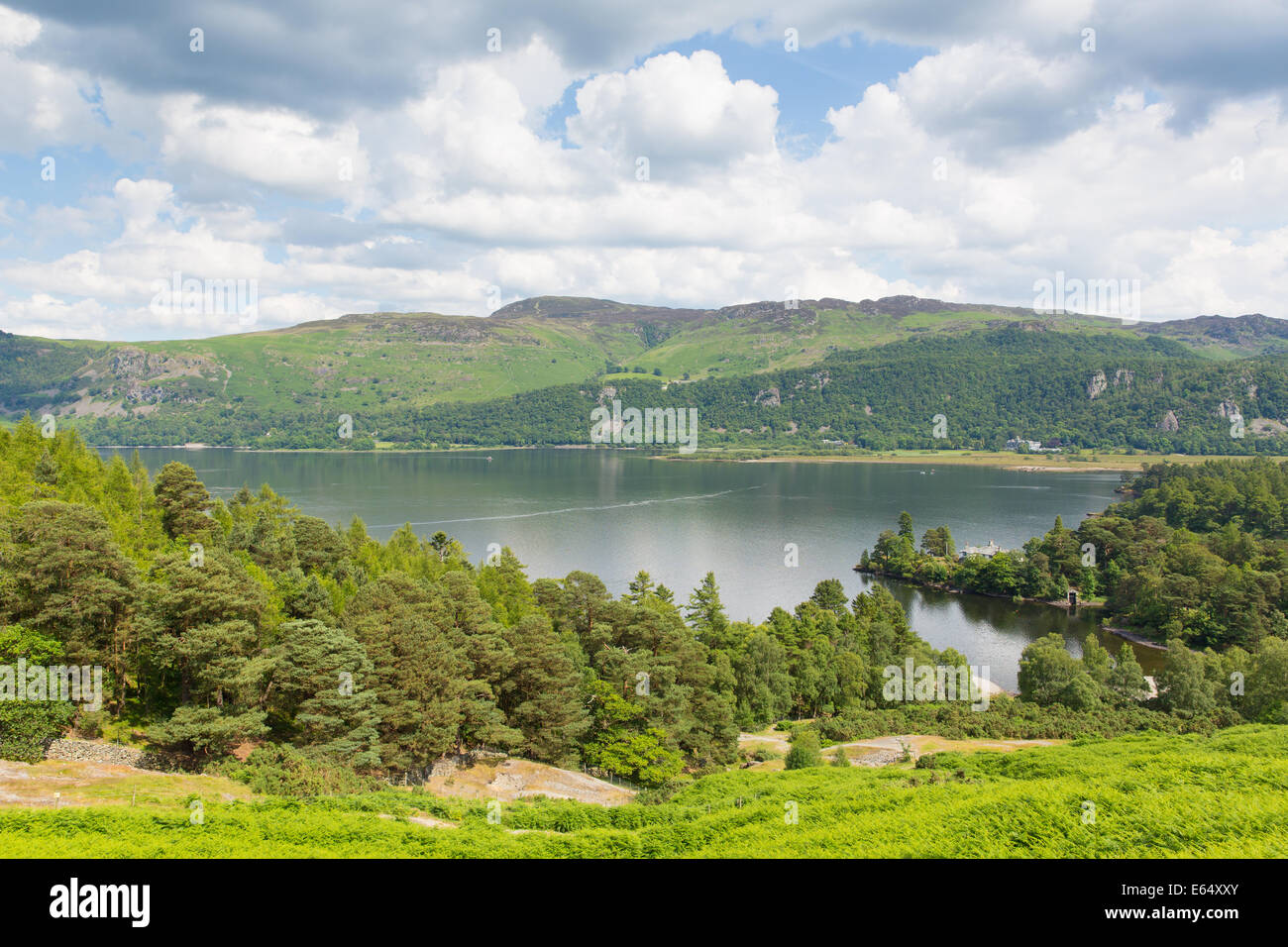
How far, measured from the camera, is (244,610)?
87.6ft

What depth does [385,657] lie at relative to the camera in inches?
1075

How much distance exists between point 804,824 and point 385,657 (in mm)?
17499

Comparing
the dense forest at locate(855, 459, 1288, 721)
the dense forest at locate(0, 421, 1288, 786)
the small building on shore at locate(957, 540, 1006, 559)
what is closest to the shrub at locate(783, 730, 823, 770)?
the dense forest at locate(0, 421, 1288, 786)

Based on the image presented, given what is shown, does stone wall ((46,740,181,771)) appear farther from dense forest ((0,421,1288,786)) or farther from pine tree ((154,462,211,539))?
pine tree ((154,462,211,539))

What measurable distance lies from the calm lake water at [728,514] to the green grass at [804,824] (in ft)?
138

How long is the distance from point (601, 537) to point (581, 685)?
61352mm

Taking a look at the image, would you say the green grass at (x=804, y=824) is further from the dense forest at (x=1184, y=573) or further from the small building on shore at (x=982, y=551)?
the small building on shore at (x=982, y=551)

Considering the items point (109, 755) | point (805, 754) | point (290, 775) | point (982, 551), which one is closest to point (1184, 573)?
point (982, 551)

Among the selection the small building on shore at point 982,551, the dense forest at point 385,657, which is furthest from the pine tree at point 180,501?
the small building on shore at point 982,551

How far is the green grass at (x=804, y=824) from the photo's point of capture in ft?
38.7

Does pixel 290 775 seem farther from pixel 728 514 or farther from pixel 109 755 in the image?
pixel 728 514

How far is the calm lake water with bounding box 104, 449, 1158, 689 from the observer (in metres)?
71.9
